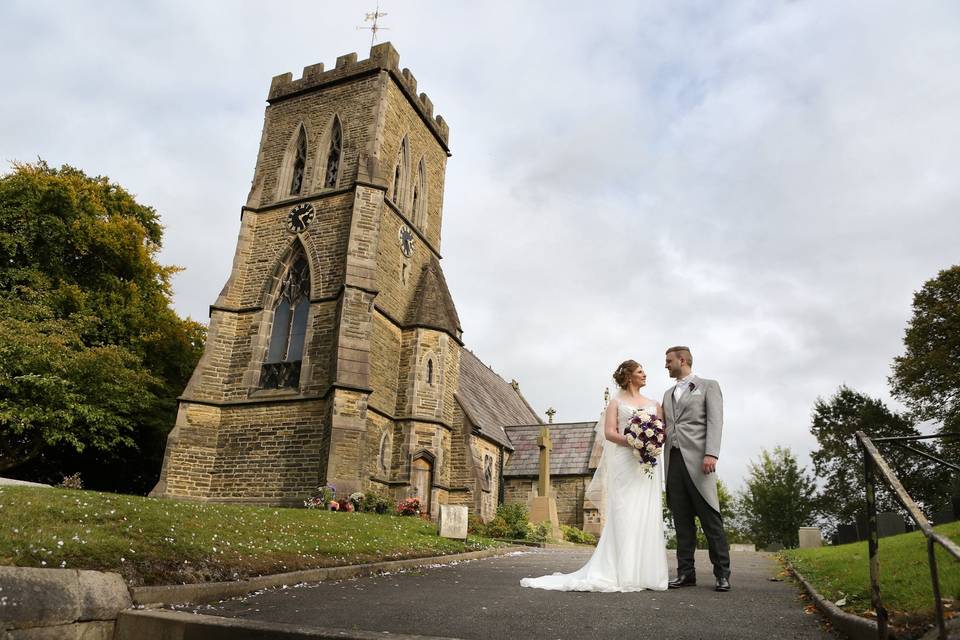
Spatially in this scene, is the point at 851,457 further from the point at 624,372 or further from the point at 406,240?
the point at 624,372

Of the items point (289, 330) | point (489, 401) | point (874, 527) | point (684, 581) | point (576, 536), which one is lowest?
point (576, 536)

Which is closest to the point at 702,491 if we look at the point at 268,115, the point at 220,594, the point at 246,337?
the point at 220,594

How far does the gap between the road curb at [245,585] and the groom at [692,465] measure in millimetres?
3609

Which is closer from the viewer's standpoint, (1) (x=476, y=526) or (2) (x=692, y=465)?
(2) (x=692, y=465)

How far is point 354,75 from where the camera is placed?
23172 mm

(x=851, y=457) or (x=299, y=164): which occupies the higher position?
(x=299, y=164)

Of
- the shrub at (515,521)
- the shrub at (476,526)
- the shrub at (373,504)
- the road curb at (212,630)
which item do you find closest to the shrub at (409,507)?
the shrub at (373,504)

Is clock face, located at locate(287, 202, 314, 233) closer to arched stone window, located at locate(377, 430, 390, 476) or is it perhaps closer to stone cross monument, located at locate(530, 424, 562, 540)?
arched stone window, located at locate(377, 430, 390, 476)

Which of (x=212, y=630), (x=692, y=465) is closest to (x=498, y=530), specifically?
(x=692, y=465)

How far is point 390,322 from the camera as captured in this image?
69.4ft

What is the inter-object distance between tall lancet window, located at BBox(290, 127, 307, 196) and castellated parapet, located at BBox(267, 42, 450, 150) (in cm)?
185

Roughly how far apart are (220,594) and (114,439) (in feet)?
61.5

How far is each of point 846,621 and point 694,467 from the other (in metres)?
2.41

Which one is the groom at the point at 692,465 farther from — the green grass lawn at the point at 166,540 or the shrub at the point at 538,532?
the shrub at the point at 538,532
